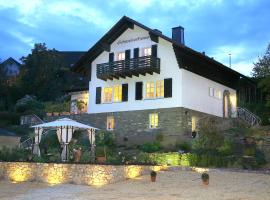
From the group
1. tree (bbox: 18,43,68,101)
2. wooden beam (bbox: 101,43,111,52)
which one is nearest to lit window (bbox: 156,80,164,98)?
wooden beam (bbox: 101,43,111,52)

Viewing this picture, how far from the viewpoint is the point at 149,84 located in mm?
35188

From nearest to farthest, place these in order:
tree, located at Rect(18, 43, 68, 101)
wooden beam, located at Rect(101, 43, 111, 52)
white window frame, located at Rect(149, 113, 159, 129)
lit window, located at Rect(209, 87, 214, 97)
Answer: white window frame, located at Rect(149, 113, 159, 129)
lit window, located at Rect(209, 87, 214, 97)
wooden beam, located at Rect(101, 43, 111, 52)
tree, located at Rect(18, 43, 68, 101)

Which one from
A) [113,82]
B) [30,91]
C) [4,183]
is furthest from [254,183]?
[30,91]

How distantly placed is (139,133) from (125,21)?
8141 millimetres

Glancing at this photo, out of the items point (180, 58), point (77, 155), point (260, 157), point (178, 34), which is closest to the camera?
point (77, 155)

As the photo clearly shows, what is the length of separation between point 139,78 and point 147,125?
3570mm

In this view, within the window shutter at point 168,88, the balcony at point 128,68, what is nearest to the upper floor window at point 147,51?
the balcony at point 128,68

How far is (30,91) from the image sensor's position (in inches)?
2146

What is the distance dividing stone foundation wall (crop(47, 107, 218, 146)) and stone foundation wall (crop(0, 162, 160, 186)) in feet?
28.0

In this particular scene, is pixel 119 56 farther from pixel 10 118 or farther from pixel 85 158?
pixel 85 158

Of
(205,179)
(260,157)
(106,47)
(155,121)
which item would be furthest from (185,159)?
(106,47)

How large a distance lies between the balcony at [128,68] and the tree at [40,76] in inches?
725

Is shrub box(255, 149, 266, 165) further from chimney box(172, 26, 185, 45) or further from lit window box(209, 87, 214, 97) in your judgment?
chimney box(172, 26, 185, 45)

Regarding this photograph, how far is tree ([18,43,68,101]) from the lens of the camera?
54.3 metres
